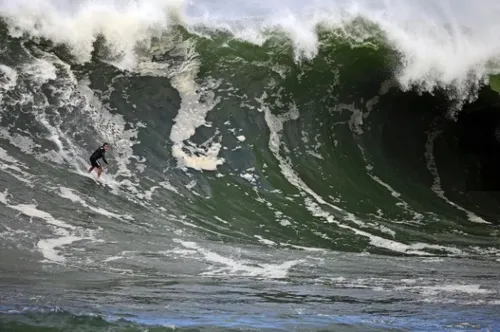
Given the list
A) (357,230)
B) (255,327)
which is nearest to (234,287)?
(255,327)

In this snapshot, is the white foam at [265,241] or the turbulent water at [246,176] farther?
the white foam at [265,241]

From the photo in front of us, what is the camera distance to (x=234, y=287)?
623 centimetres

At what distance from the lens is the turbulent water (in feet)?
18.7

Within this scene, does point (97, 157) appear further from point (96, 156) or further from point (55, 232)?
point (55, 232)

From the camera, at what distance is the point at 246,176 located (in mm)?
10422

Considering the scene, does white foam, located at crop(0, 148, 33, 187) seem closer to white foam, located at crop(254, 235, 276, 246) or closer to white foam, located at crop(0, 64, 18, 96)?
white foam, located at crop(0, 64, 18, 96)

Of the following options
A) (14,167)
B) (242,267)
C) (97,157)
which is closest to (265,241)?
(242,267)

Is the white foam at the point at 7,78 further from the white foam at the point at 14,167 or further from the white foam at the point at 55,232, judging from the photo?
the white foam at the point at 55,232

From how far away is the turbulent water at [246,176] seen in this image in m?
5.71

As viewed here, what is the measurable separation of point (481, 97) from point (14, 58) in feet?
33.0

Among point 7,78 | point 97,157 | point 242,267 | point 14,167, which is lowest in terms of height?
point 242,267

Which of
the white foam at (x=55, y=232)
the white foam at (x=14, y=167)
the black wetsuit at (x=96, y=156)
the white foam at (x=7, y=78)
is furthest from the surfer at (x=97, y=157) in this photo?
the white foam at (x=7, y=78)

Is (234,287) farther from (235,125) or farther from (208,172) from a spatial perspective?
(235,125)

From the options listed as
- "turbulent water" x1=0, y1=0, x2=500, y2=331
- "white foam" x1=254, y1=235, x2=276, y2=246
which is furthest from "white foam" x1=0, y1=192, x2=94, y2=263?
"white foam" x1=254, y1=235, x2=276, y2=246
